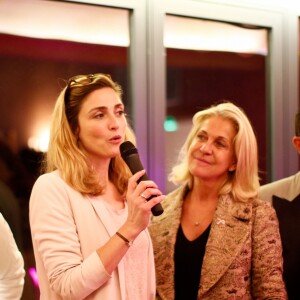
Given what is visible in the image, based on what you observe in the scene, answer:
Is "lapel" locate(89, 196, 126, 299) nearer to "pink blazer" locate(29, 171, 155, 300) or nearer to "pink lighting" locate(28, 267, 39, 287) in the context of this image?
"pink blazer" locate(29, 171, 155, 300)

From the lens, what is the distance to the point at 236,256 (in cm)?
200

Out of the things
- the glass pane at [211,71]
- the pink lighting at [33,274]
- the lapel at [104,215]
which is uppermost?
the glass pane at [211,71]

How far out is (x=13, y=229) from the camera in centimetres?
225

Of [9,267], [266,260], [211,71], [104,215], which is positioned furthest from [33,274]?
[211,71]

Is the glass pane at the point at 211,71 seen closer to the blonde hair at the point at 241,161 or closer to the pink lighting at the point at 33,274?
the blonde hair at the point at 241,161

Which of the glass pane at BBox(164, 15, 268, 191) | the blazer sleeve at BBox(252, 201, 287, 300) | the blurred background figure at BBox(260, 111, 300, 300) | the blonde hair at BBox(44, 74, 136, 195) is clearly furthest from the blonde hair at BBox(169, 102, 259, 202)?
the blonde hair at BBox(44, 74, 136, 195)

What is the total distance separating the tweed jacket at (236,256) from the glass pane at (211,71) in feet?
2.18

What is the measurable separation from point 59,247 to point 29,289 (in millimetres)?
920

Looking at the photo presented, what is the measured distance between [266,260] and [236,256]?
0.39 feet

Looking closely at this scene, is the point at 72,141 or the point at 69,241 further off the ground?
the point at 72,141

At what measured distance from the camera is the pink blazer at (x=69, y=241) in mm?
1458

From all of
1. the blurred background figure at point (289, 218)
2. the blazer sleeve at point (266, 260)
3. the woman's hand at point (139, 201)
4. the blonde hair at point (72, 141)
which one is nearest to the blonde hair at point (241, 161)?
the blazer sleeve at point (266, 260)

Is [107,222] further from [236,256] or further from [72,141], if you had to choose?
[236,256]

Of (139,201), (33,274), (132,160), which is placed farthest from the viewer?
(33,274)
